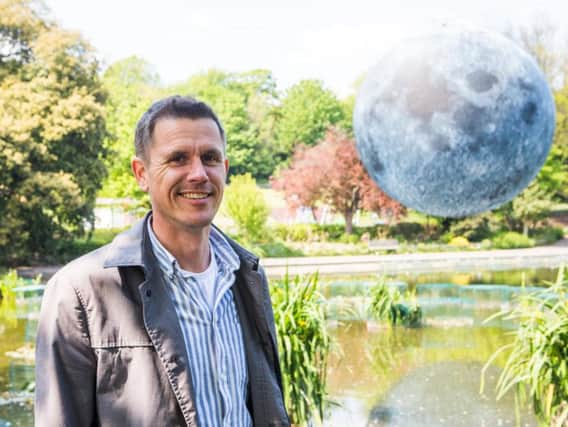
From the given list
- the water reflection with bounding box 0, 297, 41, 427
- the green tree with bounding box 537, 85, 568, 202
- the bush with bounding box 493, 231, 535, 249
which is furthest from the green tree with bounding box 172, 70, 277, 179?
the water reflection with bounding box 0, 297, 41, 427

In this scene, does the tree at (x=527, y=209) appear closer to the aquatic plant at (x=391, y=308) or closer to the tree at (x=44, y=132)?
the tree at (x=44, y=132)

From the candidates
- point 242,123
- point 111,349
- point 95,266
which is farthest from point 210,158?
point 242,123

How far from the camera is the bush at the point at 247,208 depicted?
2134 cm

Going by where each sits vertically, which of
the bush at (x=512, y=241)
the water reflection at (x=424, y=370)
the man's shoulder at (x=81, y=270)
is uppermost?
the man's shoulder at (x=81, y=270)

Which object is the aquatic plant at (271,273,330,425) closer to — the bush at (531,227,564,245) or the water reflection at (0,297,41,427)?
the water reflection at (0,297,41,427)

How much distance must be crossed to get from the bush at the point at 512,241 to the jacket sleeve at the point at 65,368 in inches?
922

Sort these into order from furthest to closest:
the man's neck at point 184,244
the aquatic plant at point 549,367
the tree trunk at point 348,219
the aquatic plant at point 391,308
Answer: the tree trunk at point 348,219, the aquatic plant at point 391,308, the aquatic plant at point 549,367, the man's neck at point 184,244

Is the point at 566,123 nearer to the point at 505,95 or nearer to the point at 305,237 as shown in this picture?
the point at 305,237

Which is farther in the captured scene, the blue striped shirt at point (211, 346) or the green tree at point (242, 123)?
the green tree at point (242, 123)

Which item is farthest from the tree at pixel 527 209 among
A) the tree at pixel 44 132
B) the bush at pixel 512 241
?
the tree at pixel 44 132

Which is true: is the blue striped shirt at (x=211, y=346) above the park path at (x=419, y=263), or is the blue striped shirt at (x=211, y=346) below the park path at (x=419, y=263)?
above

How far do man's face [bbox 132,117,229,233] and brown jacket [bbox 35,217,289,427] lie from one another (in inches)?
5.3

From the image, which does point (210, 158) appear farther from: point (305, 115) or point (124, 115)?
point (305, 115)

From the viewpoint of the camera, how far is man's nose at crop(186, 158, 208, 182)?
1529 mm
